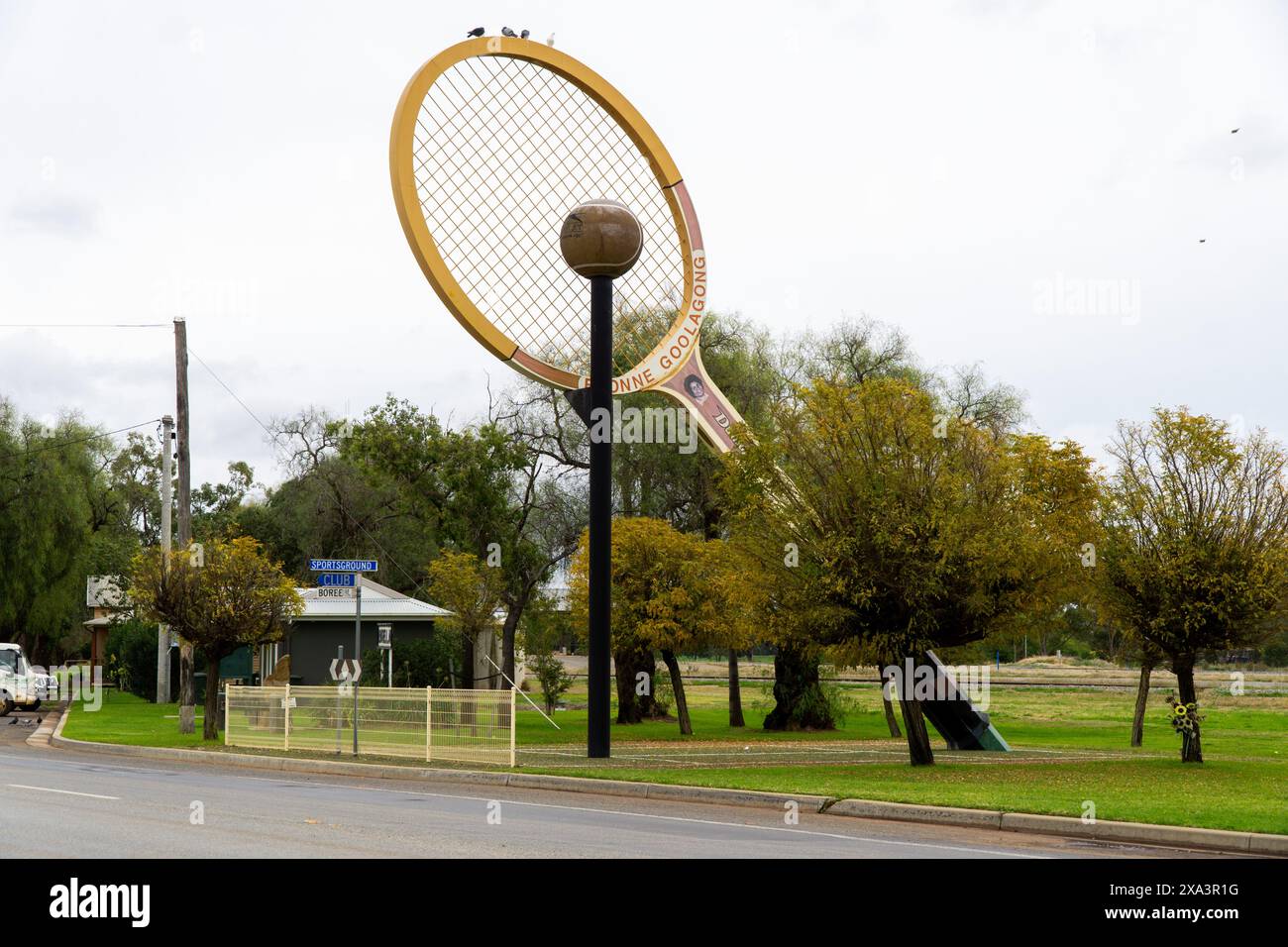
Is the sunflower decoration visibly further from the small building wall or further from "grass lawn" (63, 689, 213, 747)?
the small building wall

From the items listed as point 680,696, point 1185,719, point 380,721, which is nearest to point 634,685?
point 680,696

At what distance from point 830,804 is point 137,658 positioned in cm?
3960

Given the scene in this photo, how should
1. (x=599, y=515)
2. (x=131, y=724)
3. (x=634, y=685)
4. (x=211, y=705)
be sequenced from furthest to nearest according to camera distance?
(x=634, y=685)
(x=131, y=724)
(x=211, y=705)
(x=599, y=515)

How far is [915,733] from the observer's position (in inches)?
881

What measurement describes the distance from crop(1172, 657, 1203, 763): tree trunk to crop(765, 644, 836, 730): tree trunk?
13742 mm

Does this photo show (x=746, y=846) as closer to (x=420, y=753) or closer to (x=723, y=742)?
(x=420, y=753)

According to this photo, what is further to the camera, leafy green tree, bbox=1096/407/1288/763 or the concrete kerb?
leafy green tree, bbox=1096/407/1288/763

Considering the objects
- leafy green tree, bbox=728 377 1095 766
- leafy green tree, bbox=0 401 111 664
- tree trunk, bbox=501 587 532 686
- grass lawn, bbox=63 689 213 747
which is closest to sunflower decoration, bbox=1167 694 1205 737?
leafy green tree, bbox=728 377 1095 766

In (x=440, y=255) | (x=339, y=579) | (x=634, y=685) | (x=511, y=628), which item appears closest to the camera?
(x=339, y=579)

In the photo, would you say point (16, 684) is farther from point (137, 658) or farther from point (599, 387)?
point (599, 387)

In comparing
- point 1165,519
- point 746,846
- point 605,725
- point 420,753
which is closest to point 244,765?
point 420,753

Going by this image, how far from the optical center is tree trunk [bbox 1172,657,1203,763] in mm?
23750

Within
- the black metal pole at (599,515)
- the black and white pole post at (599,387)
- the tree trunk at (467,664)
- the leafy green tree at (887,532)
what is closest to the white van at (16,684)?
the tree trunk at (467,664)

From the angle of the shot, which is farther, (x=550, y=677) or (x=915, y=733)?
(x=550, y=677)
